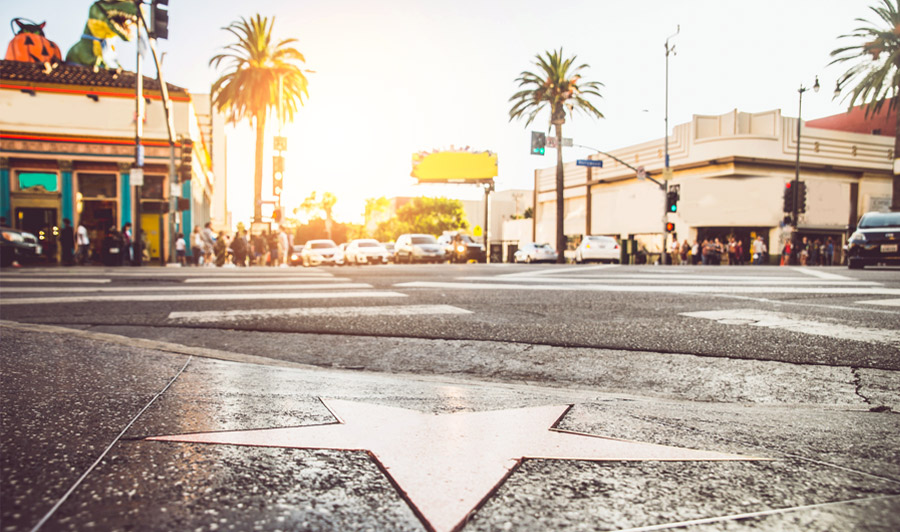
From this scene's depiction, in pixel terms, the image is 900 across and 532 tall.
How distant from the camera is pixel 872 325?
3521 mm

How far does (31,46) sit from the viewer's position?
3111 centimetres

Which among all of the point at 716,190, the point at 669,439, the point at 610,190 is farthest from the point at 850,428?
the point at 610,190

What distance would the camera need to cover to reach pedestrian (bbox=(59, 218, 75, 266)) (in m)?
20.8

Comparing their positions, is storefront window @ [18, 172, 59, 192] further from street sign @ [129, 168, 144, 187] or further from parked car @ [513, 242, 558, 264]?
parked car @ [513, 242, 558, 264]

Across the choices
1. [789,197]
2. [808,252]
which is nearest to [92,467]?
[789,197]

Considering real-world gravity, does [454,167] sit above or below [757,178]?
above

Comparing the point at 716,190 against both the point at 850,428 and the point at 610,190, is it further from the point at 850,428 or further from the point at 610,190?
the point at 850,428

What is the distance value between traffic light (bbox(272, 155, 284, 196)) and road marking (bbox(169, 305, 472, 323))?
29769 millimetres

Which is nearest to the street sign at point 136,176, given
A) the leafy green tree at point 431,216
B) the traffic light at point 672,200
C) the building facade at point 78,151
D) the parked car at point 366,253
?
the building facade at point 78,151

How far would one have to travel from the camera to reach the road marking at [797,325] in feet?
10.2

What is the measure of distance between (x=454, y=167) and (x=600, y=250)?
43.7 m

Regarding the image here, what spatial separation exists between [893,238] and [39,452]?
1710cm

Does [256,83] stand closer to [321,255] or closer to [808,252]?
[321,255]

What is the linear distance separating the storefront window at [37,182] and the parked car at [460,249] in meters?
18.0
